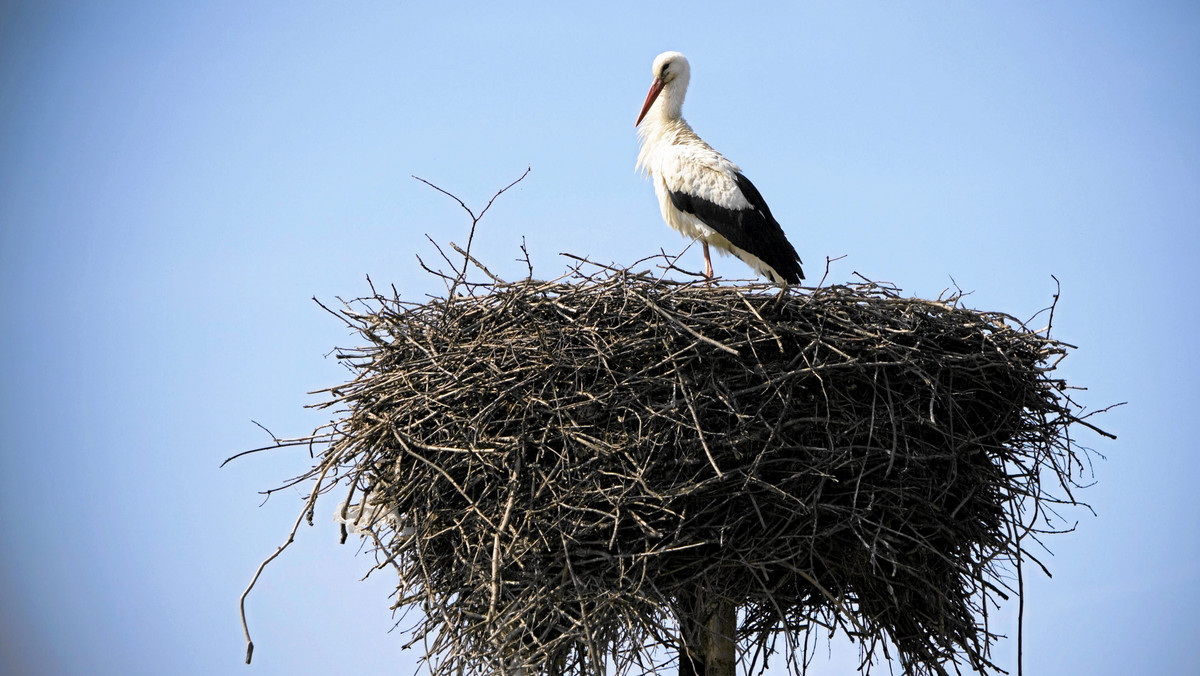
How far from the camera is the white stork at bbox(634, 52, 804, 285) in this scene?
286 inches

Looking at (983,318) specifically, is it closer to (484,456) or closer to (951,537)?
(951,537)

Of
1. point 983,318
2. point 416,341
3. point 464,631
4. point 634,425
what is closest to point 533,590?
point 464,631

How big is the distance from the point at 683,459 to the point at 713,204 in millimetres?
2589

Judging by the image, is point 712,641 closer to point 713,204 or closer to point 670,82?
point 713,204

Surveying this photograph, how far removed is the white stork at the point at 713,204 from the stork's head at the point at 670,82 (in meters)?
0.27

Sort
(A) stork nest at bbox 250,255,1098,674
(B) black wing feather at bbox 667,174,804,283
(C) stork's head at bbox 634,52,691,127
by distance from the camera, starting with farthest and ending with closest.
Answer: (C) stork's head at bbox 634,52,691,127 → (B) black wing feather at bbox 667,174,804,283 → (A) stork nest at bbox 250,255,1098,674

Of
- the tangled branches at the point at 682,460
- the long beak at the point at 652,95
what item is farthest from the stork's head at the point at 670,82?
the tangled branches at the point at 682,460

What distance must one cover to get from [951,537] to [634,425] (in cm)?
149

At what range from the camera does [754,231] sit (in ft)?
23.9

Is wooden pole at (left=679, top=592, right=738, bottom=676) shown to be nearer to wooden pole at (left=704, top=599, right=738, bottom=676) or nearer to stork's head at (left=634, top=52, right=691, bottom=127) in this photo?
wooden pole at (left=704, top=599, right=738, bottom=676)

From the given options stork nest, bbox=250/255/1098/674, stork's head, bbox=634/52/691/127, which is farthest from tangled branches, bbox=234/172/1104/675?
stork's head, bbox=634/52/691/127

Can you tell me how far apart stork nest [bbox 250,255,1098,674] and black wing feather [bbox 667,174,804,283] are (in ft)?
5.80

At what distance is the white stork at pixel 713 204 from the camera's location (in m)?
7.27

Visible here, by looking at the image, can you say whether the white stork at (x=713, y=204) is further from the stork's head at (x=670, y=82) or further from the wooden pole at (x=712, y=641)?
the wooden pole at (x=712, y=641)
